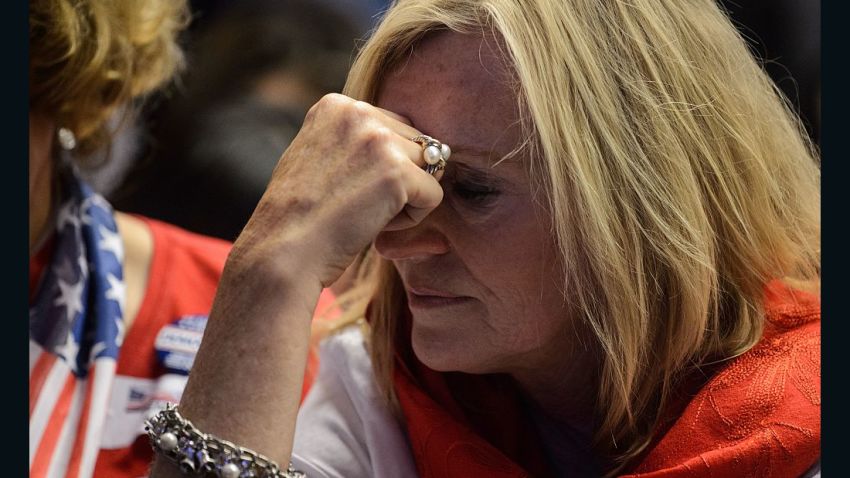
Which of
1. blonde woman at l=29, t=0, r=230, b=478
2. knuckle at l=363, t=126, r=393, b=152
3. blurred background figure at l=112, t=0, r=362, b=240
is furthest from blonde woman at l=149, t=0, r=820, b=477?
blurred background figure at l=112, t=0, r=362, b=240

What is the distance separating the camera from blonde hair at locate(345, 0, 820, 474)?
1433 mm

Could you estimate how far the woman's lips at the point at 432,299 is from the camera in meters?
1.52

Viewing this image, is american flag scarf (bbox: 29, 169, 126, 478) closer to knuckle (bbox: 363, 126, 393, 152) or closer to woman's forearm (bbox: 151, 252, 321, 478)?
woman's forearm (bbox: 151, 252, 321, 478)

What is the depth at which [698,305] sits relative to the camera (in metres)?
1.51

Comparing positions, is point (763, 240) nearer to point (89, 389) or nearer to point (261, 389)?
point (261, 389)

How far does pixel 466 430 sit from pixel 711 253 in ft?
1.61

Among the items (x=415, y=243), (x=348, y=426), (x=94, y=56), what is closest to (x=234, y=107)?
(x=94, y=56)

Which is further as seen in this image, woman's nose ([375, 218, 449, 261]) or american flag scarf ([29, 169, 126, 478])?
american flag scarf ([29, 169, 126, 478])

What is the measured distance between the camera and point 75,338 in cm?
199

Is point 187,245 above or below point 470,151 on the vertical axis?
below

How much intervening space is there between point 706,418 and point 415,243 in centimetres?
51

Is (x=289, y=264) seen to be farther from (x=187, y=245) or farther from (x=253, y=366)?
(x=187, y=245)

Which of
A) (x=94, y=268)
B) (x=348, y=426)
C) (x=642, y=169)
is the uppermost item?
(x=642, y=169)

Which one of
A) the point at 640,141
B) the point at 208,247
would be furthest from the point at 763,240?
the point at 208,247
